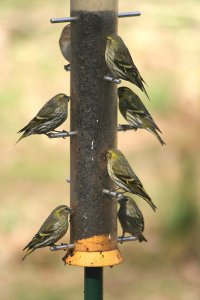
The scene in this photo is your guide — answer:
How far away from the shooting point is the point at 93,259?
33.0ft

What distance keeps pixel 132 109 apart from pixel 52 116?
0.54 m

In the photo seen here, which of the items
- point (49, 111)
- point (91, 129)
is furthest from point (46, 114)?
point (91, 129)

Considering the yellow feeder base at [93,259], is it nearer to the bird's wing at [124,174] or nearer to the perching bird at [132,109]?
the bird's wing at [124,174]

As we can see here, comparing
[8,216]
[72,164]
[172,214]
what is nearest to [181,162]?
[172,214]

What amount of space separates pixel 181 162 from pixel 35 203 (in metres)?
1.70

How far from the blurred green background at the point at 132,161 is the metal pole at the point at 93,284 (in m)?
5.79

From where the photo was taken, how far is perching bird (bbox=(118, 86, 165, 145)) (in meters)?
10.4

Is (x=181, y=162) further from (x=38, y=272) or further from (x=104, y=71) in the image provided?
(x=104, y=71)

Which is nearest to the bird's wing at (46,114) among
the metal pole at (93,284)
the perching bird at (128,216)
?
the perching bird at (128,216)

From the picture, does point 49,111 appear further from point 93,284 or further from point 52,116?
point 93,284

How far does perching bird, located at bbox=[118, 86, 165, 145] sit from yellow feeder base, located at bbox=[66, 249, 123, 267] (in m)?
0.85

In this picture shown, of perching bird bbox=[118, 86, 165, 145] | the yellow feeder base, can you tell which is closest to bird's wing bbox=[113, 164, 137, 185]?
perching bird bbox=[118, 86, 165, 145]

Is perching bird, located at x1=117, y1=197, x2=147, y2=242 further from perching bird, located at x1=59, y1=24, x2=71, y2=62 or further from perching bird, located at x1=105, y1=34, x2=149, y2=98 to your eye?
perching bird, located at x1=59, y1=24, x2=71, y2=62

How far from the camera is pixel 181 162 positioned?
58.3 ft
